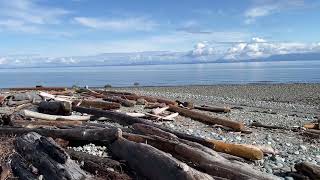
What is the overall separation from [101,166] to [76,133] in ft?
5.60

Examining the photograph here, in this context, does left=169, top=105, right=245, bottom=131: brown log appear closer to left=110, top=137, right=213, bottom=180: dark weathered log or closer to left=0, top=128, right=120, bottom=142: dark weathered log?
left=0, top=128, right=120, bottom=142: dark weathered log

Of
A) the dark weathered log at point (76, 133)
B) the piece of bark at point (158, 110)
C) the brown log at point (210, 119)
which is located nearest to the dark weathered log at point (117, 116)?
the piece of bark at point (158, 110)

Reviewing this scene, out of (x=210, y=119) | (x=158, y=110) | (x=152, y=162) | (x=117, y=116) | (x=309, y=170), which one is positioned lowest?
(x=210, y=119)

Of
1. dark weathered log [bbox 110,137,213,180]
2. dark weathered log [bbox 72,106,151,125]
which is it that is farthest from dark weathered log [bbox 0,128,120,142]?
dark weathered log [bbox 72,106,151,125]

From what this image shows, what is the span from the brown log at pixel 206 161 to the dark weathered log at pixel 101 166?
92 centimetres

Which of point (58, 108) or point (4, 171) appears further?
point (58, 108)

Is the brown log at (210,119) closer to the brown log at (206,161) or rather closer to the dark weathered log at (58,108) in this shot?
the dark weathered log at (58,108)

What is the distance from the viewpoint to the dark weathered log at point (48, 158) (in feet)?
22.6

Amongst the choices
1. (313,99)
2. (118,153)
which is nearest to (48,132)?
(118,153)

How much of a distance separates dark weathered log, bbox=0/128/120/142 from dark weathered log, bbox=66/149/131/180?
0.68 metres

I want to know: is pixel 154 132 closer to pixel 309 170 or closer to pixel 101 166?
pixel 101 166

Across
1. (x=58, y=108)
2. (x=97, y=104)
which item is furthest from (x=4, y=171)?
(x=97, y=104)

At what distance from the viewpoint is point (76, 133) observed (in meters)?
9.37

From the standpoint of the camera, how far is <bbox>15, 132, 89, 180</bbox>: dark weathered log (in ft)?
22.6
